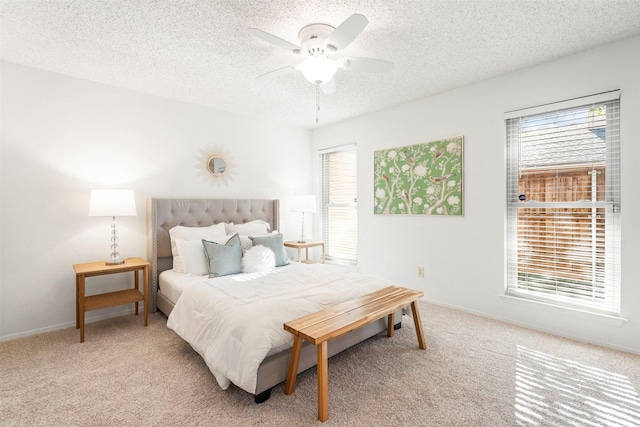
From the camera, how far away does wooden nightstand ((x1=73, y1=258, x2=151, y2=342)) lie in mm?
2717

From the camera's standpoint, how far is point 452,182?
3496mm

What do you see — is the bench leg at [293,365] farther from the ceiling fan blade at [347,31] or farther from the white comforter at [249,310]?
the ceiling fan blade at [347,31]

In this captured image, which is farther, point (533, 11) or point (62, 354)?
point (62, 354)

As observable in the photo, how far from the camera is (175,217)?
3.60m

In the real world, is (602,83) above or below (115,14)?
below

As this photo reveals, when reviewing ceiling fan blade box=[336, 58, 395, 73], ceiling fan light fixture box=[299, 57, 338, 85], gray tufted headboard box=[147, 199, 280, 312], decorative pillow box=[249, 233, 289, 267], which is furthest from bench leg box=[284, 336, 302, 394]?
gray tufted headboard box=[147, 199, 280, 312]

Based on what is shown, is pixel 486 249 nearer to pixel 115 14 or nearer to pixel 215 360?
pixel 215 360

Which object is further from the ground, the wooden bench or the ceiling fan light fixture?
the ceiling fan light fixture

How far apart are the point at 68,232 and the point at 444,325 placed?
3925 mm

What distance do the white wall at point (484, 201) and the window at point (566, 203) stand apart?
92 mm

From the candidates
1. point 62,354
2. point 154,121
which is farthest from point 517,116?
point 62,354

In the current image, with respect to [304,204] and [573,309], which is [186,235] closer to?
[304,204]

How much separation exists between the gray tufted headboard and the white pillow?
0.42 feet

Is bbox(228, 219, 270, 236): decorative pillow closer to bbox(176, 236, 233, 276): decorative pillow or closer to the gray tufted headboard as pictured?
the gray tufted headboard
